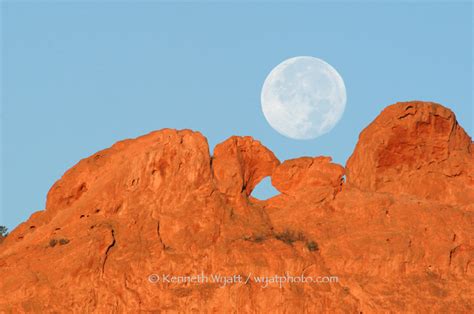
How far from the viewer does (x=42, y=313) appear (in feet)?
147

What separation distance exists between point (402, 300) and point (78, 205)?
1234cm

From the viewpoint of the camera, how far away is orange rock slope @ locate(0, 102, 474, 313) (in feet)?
151

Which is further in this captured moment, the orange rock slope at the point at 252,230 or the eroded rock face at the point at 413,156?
the eroded rock face at the point at 413,156

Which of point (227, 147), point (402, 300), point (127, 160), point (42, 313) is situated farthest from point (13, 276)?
point (402, 300)

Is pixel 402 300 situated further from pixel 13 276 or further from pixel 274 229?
pixel 13 276

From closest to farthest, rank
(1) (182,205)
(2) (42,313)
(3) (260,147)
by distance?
(2) (42,313)
(1) (182,205)
(3) (260,147)

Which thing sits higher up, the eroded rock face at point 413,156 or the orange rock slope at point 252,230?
the eroded rock face at point 413,156

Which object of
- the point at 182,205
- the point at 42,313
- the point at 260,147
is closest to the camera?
the point at 42,313

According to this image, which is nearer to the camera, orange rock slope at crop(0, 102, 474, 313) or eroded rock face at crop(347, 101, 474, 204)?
orange rock slope at crop(0, 102, 474, 313)

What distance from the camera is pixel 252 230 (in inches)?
1917

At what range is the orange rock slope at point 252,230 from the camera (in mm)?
46000

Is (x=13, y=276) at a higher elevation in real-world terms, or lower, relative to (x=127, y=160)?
lower

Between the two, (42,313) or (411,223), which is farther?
(411,223)

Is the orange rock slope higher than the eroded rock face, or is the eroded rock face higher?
the eroded rock face
